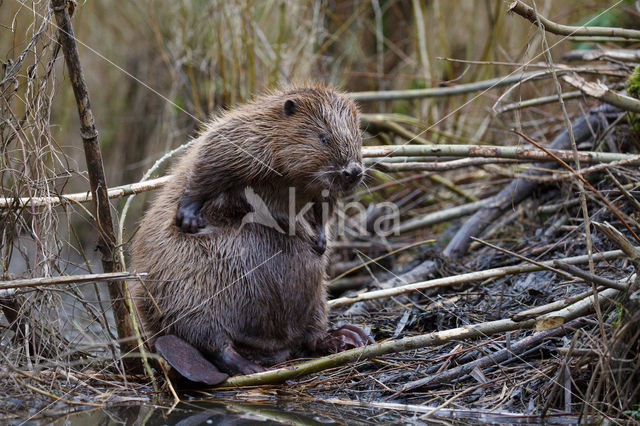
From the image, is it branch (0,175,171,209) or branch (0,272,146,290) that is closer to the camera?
branch (0,272,146,290)

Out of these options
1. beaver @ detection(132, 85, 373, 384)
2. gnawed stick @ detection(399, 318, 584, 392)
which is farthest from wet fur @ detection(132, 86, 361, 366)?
gnawed stick @ detection(399, 318, 584, 392)

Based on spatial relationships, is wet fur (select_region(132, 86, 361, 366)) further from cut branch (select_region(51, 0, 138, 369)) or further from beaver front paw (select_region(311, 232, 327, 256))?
cut branch (select_region(51, 0, 138, 369))

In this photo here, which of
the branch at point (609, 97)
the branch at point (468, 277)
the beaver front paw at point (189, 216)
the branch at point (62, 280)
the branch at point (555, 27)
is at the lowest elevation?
the branch at point (468, 277)

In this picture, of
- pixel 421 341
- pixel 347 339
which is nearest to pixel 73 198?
pixel 347 339

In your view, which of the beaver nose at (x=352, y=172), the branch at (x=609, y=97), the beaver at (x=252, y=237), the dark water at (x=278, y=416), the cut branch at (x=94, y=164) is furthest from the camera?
the branch at (x=609, y=97)

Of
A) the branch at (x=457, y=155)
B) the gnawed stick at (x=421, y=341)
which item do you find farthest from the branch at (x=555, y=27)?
the gnawed stick at (x=421, y=341)

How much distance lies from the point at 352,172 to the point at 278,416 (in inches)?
51.4

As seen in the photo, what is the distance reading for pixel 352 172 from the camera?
11.5ft

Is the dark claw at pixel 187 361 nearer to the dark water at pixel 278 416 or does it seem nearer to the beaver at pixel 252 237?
the beaver at pixel 252 237

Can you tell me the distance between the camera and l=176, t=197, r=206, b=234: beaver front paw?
135 inches

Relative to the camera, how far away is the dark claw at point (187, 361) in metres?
3.08

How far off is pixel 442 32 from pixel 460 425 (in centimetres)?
553

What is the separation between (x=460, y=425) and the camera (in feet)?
8.29

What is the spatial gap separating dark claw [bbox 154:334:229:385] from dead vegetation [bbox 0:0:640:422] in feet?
0.34
